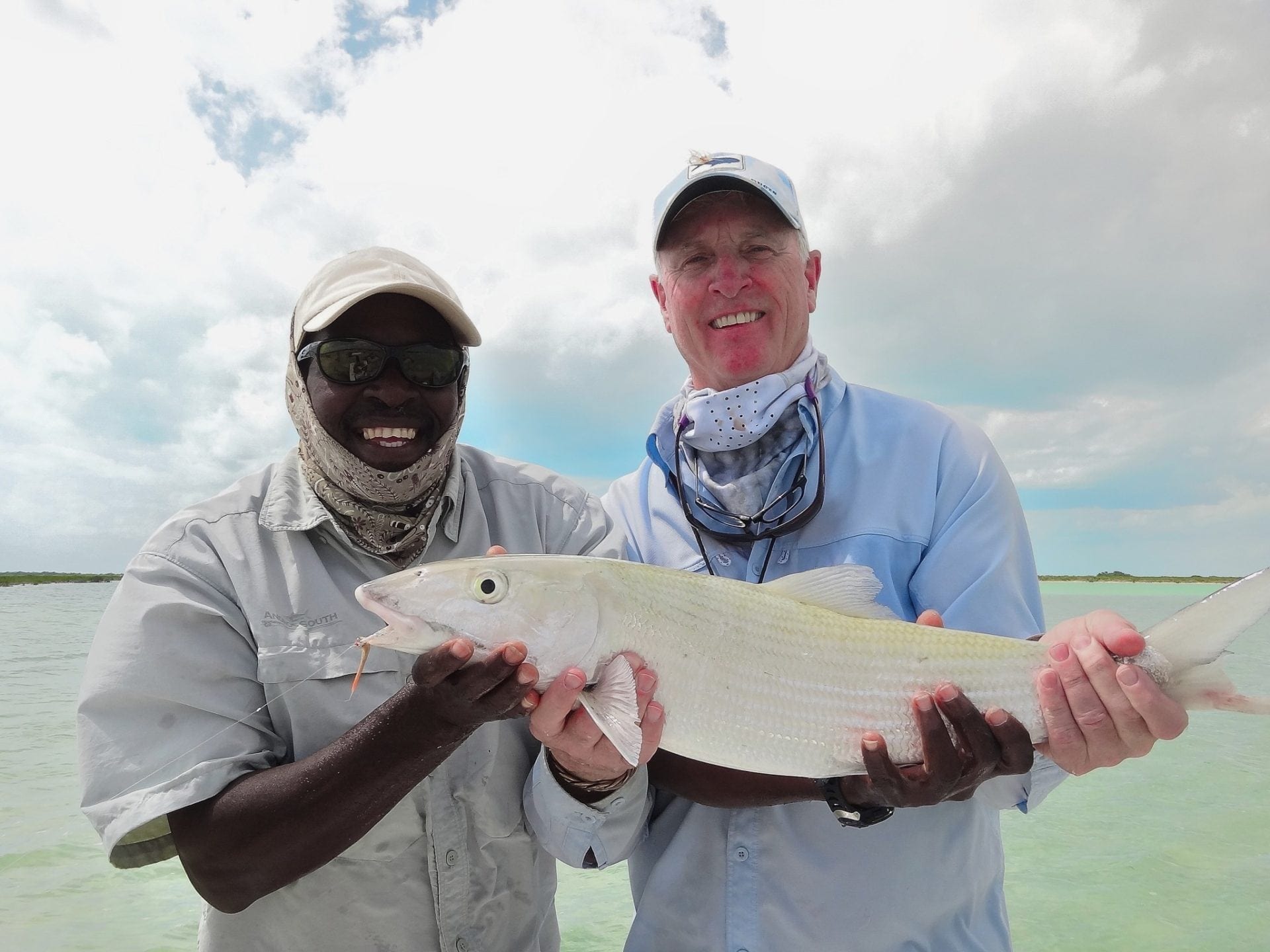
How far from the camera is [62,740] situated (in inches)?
479

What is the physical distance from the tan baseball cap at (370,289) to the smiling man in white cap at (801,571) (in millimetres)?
1044

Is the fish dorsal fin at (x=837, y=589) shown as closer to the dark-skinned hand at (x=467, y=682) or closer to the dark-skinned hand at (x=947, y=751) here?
the dark-skinned hand at (x=947, y=751)

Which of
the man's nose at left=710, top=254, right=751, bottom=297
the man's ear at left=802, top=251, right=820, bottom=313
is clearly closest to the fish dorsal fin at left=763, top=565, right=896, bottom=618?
the man's nose at left=710, top=254, right=751, bottom=297

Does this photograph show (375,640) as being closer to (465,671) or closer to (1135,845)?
(465,671)

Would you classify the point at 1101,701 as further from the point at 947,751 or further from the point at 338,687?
the point at 338,687

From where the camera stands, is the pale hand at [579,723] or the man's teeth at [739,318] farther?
the man's teeth at [739,318]

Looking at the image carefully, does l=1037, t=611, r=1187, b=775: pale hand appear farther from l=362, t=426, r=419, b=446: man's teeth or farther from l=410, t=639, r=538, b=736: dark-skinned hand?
l=362, t=426, r=419, b=446: man's teeth

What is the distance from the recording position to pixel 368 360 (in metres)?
3.16

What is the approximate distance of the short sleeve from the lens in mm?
2662

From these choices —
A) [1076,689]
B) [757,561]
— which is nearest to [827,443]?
[757,561]

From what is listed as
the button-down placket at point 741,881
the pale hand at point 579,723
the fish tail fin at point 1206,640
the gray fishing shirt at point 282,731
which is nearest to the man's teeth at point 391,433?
the gray fishing shirt at point 282,731

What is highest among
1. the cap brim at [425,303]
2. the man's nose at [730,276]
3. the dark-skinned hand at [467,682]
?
the man's nose at [730,276]

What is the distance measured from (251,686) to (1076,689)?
2862 millimetres

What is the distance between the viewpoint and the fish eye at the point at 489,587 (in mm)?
2543
